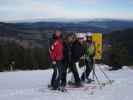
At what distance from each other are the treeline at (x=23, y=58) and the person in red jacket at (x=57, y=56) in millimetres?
16724

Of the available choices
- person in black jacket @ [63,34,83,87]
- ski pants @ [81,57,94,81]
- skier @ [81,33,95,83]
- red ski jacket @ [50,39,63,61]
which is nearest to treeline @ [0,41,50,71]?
ski pants @ [81,57,94,81]

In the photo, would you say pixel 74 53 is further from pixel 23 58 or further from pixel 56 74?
pixel 23 58

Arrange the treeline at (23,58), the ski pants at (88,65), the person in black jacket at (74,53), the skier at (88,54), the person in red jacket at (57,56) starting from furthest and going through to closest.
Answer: the treeline at (23,58), the ski pants at (88,65), the skier at (88,54), the person in black jacket at (74,53), the person in red jacket at (57,56)

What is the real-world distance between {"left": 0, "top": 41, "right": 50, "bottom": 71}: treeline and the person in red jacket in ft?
54.9

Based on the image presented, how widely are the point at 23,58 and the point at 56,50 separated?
67.1 feet

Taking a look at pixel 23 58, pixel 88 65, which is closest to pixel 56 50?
pixel 88 65

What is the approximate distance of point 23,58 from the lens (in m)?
34.5

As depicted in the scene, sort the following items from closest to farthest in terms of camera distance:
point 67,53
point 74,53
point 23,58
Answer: point 67,53 < point 74,53 < point 23,58

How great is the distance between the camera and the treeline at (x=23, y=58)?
32.4m

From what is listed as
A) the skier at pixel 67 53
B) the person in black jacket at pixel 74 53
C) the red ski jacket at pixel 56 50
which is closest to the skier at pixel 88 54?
the person in black jacket at pixel 74 53

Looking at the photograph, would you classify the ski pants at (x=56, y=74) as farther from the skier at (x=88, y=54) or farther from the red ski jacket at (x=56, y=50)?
the skier at (x=88, y=54)

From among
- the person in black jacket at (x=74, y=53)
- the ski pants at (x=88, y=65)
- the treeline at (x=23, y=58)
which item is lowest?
the treeline at (x=23, y=58)

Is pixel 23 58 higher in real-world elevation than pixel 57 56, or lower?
lower

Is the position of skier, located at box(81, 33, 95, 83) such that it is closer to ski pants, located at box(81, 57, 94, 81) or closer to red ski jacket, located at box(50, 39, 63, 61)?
ski pants, located at box(81, 57, 94, 81)
